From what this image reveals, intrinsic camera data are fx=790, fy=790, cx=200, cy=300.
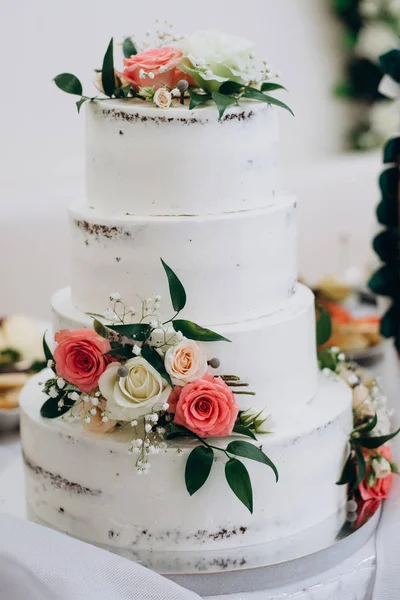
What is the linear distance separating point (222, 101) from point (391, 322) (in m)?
1.20

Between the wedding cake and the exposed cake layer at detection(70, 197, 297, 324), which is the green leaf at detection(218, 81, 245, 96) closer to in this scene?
the wedding cake

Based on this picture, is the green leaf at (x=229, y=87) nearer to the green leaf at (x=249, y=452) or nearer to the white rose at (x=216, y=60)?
the white rose at (x=216, y=60)

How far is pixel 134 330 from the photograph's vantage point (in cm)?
139

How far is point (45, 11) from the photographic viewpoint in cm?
362

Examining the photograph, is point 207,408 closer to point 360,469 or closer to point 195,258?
point 195,258

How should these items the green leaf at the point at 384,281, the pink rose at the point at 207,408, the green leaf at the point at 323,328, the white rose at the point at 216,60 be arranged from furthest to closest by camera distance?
the green leaf at the point at 384,281, the green leaf at the point at 323,328, the white rose at the point at 216,60, the pink rose at the point at 207,408

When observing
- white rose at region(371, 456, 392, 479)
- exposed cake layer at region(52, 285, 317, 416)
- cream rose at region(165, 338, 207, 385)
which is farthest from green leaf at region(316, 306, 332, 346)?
cream rose at region(165, 338, 207, 385)

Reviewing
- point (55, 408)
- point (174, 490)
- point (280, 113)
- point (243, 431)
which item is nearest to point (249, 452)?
point (243, 431)

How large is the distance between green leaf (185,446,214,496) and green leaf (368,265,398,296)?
43.7 inches

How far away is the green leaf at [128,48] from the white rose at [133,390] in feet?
2.17

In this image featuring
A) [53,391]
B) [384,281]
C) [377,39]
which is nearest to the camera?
[53,391]

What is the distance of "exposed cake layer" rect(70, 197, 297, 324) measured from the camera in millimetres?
1445

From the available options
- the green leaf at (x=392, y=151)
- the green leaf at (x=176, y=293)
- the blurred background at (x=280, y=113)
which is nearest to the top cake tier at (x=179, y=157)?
the green leaf at (x=176, y=293)

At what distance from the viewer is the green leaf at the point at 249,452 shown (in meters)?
1.37
